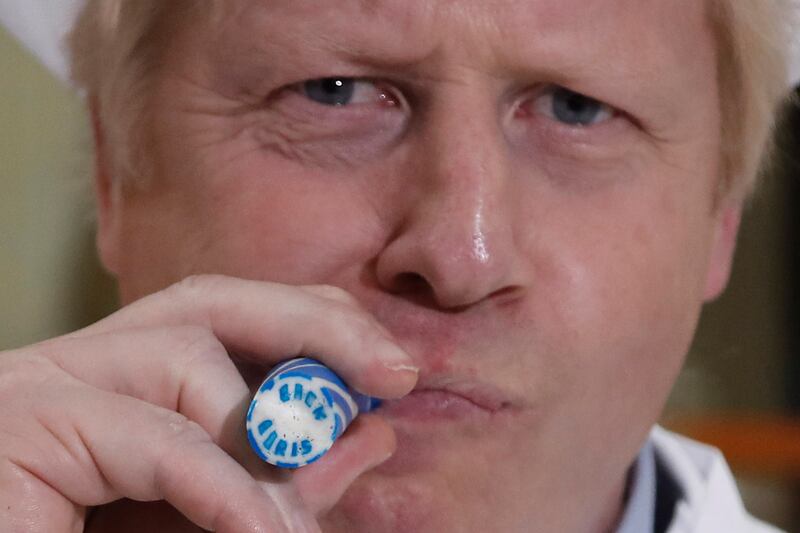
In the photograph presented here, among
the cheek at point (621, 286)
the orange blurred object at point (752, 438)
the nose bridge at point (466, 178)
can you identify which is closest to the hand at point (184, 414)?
the nose bridge at point (466, 178)

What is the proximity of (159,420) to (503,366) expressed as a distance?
268 millimetres

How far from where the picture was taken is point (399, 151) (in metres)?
0.77

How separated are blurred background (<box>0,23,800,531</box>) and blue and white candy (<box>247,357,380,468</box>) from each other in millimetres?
1301

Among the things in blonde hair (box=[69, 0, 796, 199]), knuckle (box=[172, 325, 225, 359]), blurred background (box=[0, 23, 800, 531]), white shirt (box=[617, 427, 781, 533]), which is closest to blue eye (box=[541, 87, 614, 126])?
blonde hair (box=[69, 0, 796, 199])

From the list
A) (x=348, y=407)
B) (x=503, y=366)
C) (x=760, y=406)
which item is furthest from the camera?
(x=760, y=406)

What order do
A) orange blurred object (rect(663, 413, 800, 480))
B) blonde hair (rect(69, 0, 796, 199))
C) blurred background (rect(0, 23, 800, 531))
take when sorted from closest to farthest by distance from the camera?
blonde hair (rect(69, 0, 796, 199)) < blurred background (rect(0, 23, 800, 531)) < orange blurred object (rect(663, 413, 800, 480))

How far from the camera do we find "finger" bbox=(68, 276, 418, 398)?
591mm

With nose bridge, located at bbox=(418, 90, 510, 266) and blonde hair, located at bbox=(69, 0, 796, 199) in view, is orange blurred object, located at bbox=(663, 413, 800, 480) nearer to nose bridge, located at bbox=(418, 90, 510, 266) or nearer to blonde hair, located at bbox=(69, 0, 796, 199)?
blonde hair, located at bbox=(69, 0, 796, 199)

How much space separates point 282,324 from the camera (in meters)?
0.62

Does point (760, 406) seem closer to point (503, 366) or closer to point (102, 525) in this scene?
point (503, 366)

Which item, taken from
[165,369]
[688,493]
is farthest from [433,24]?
[688,493]

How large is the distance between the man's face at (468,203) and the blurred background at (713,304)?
3.34ft

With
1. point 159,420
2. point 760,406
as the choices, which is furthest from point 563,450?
point 760,406

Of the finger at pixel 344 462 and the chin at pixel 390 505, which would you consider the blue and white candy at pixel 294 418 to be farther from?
the chin at pixel 390 505
